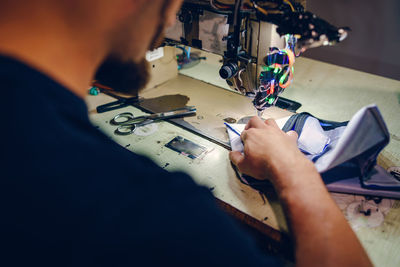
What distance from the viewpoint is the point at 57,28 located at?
0.45 meters

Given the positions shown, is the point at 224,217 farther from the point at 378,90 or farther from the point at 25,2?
the point at 378,90

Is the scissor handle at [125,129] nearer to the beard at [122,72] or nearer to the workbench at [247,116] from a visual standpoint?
the workbench at [247,116]

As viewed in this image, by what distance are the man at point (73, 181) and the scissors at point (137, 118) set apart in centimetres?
66

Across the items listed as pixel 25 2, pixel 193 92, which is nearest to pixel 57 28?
pixel 25 2

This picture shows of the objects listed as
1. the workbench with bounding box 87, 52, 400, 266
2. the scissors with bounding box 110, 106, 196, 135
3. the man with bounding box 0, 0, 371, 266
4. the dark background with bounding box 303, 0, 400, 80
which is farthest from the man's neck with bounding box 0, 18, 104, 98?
the dark background with bounding box 303, 0, 400, 80

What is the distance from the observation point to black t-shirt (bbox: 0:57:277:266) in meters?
0.39

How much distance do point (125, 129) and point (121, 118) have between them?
0.32 ft

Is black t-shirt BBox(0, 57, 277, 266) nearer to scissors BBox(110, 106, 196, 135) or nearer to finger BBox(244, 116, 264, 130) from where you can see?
finger BBox(244, 116, 264, 130)

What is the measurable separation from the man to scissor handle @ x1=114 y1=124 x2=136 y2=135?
0.63 metres

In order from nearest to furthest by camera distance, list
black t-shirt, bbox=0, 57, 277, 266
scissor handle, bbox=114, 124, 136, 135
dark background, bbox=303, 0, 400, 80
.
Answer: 1. black t-shirt, bbox=0, 57, 277, 266
2. scissor handle, bbox=114, 124, 136, 135
3. dark background, bbox=303, 0, 400, 80

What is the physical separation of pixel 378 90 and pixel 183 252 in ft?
4.75

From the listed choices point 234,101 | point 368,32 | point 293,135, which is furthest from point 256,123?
point 368,32

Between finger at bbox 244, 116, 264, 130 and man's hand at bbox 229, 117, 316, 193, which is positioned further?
finger at bbox 244, 116, 264, 130

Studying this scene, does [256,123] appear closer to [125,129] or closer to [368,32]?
[125,129]
